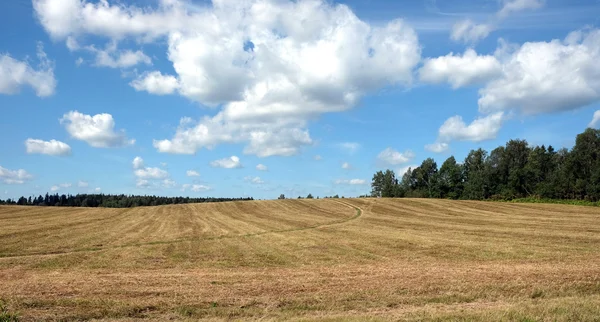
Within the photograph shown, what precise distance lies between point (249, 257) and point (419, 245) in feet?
36.8

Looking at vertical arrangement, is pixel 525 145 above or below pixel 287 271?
above

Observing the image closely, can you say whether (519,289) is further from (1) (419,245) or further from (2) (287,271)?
(1) (419,245)

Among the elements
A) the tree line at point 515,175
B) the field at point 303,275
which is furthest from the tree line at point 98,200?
the field at point 303,275

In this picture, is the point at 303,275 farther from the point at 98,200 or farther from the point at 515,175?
the point at 98,200

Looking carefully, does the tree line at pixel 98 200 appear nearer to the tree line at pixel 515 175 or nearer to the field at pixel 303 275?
the tree line at pixel 515 175

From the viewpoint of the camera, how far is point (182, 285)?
1536 centimetres

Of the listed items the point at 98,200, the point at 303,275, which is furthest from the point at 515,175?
the point at 98,200

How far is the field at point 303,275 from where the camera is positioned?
11750mm

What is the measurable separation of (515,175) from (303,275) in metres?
107

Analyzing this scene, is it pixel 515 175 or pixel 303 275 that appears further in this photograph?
pixel 515 175

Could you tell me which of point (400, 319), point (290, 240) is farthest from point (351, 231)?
point (400, 319)

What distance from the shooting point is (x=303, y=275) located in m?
17.5

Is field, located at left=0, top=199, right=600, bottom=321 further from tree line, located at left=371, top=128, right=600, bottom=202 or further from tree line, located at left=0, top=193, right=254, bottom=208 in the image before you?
tree line, located at left=0, top=193, right=254, bottom=208

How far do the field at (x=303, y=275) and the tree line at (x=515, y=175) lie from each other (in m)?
74.1
